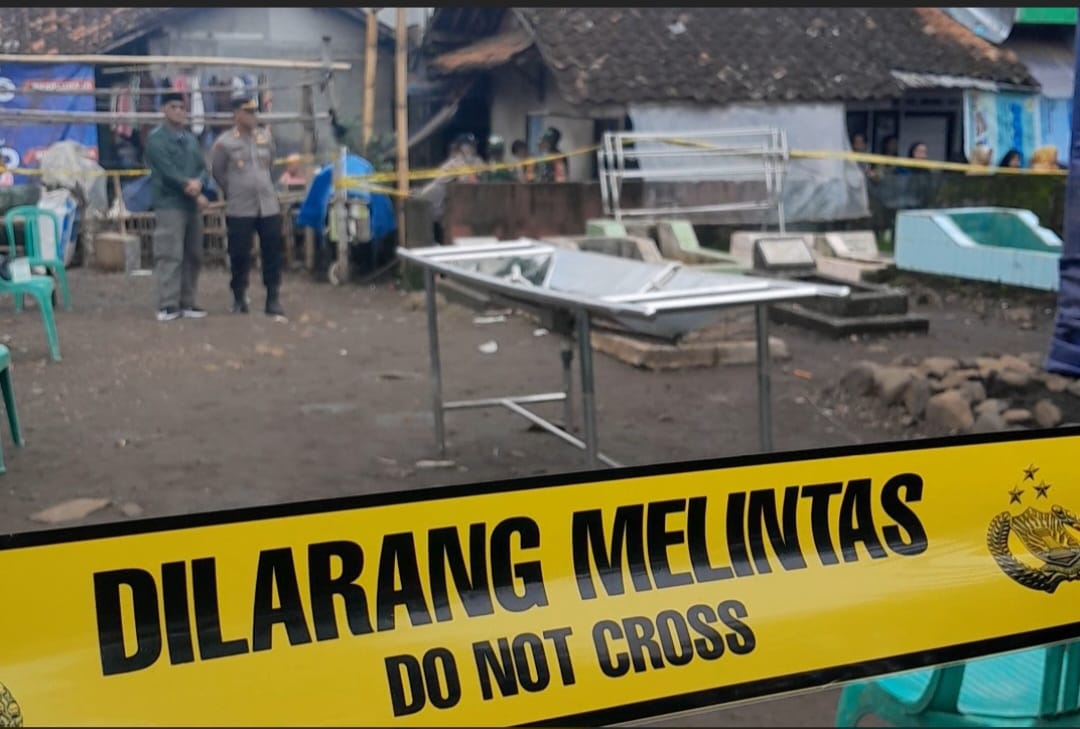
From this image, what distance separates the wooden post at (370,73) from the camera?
35.0 ft

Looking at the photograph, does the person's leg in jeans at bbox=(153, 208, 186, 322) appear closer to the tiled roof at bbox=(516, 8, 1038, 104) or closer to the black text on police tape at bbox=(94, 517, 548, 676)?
the tiled roof at bbox=(516, 8, 1038, 104)

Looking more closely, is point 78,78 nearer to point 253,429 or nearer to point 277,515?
point 253,429

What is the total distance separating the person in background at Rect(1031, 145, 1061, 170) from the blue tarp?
8.00 metres

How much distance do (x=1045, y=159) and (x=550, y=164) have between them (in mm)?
6294

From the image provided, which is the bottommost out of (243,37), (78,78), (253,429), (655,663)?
(253,429)

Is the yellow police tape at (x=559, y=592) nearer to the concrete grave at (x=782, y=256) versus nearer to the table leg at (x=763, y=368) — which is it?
the table leg at (x=763, y=368)

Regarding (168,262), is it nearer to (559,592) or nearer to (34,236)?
(34,236)

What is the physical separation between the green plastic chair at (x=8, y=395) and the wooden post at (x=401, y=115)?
6232 millimetres

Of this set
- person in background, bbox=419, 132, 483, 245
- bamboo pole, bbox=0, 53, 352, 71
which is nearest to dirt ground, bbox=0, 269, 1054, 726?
bamboo pole, bbox=0, 53, 352, 71

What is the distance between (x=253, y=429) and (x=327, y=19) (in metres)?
5.10

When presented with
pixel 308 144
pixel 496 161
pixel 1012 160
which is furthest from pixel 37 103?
pixel 1012 160

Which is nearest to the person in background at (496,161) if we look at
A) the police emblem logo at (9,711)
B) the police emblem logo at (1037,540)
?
the police emblem logo at (1037,540)

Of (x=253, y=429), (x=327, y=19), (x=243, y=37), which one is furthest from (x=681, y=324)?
(x=327, y=19)

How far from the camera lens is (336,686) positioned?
54.0 inches
